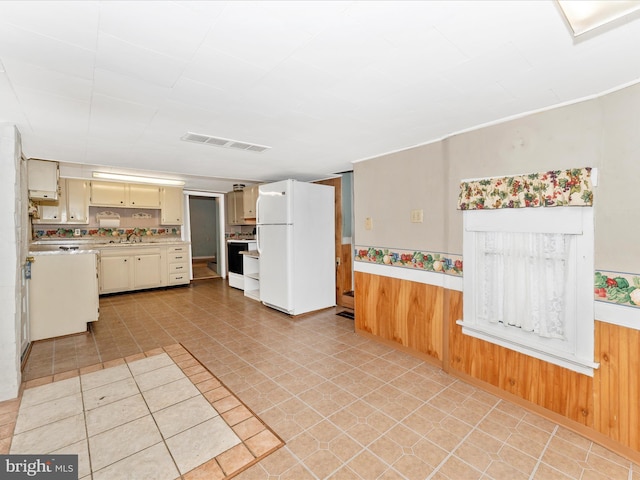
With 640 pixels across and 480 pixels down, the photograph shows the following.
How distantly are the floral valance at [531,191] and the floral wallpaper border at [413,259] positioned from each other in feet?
1.64

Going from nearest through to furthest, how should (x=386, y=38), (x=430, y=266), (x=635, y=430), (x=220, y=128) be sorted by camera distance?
1. (x=386, y=38)
2. (x=635, y=430)
3. (x=220, y=128)
4. (x=430, y=266)

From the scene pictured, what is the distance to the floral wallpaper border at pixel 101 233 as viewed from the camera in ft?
17.4

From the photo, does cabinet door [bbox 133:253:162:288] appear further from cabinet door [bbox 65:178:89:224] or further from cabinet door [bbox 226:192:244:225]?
cabinet door [bbox 226:192:244:225]

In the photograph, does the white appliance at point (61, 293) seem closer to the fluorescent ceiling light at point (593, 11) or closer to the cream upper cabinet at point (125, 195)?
the cream upper cabinet at point (125, 195)

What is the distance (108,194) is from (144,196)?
590 mm

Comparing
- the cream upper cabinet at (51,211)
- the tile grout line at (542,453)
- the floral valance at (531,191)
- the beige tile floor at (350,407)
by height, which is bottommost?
the tile grout line at (542,453)

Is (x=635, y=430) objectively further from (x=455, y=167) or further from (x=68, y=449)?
(x=68, y=449)

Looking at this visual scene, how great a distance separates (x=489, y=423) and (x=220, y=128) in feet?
9.77

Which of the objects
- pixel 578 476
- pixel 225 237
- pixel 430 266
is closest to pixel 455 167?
pixel 430 266

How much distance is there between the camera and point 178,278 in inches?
242

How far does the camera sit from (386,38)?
1.27 m

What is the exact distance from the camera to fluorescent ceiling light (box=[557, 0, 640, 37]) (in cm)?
108

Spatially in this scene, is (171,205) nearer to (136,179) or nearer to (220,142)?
(136,179)

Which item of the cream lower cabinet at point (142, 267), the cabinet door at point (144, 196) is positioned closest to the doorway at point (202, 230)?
the cream lower cabinet at point (142, 267)
